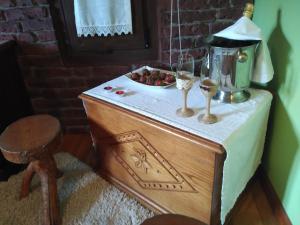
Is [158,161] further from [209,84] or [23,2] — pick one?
[23,2]

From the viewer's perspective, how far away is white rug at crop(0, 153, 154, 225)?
1.25m

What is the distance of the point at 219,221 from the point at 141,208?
0.41 m

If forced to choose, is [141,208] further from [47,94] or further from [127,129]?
[47,94]

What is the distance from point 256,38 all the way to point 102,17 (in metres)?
0.87

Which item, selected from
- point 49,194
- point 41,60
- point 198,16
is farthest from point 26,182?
point 198,16

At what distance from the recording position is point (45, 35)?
5.14 feet

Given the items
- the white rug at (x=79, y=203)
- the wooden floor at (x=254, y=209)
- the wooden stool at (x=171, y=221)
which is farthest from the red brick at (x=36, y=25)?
the wooden floor at (x=254, y=209)

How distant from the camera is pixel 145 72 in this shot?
1.43 metres

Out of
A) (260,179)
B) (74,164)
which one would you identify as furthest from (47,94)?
(260,179)

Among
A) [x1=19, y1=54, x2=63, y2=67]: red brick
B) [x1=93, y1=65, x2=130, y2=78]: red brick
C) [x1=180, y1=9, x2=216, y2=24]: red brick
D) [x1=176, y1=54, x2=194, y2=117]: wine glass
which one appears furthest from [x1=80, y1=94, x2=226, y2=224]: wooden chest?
[x1=180, y1=9, x2=216, y2=24]: red brick

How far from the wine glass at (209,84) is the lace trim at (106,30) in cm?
60

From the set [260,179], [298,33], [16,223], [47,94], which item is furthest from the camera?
[47,94]

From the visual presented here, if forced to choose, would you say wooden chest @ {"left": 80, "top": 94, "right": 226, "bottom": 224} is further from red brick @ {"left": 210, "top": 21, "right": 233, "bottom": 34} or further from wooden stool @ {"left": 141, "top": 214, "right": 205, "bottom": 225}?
red brick @ {"left": 210, "top": 21, "right": 233, "bottom": 34}

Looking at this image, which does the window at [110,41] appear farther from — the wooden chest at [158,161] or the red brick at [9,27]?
the wooden chest at [158,161]
